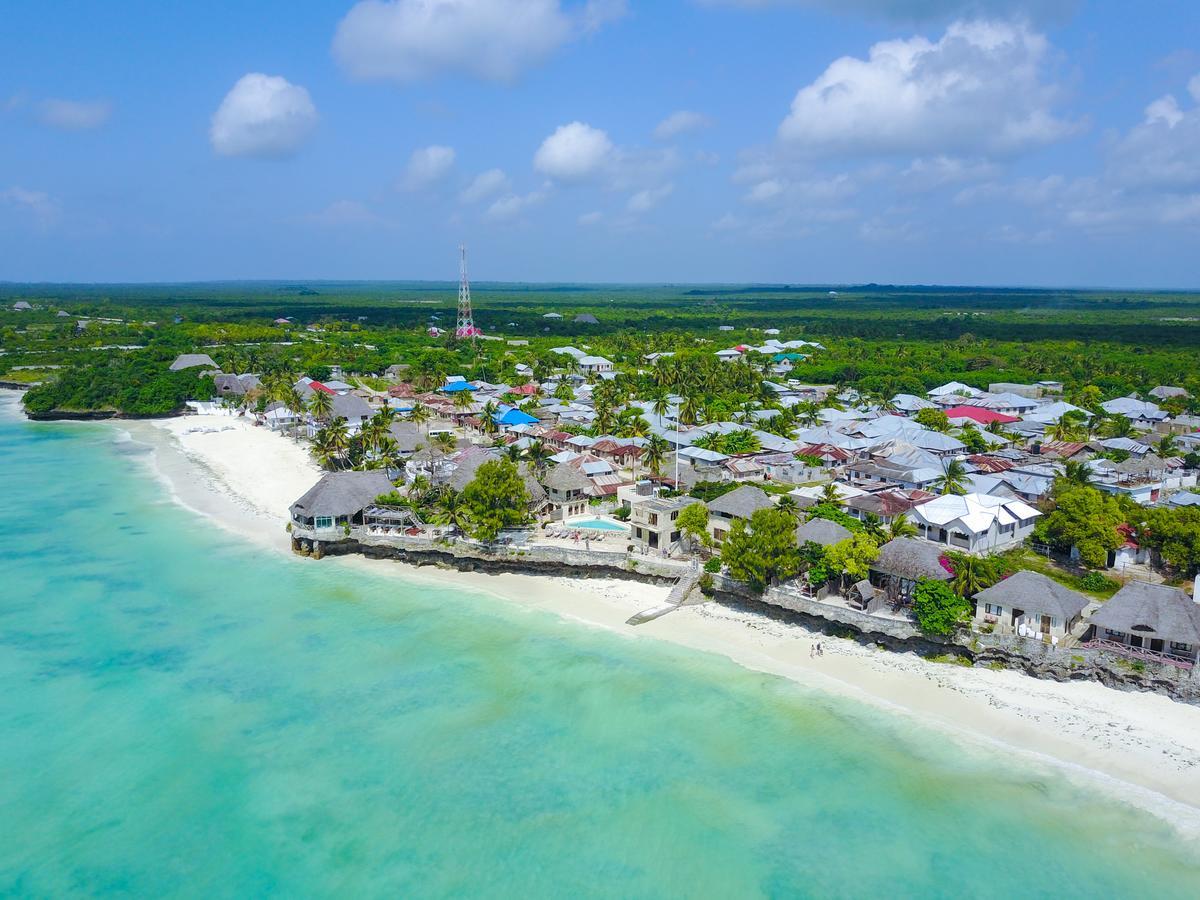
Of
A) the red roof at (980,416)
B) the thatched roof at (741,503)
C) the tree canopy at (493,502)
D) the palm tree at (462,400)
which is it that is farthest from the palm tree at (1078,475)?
the palm tree at (462,400)

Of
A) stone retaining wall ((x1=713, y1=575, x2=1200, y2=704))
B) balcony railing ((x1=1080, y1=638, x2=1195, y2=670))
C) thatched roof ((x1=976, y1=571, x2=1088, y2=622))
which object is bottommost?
stone retaining wall ((x1=713, y1=575, x2=1200, y2=704))

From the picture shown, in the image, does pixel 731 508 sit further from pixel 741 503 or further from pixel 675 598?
pixel 675 598

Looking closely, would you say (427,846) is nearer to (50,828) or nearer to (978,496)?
(50,828)

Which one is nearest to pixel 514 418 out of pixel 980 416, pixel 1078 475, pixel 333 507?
pixel 333 507

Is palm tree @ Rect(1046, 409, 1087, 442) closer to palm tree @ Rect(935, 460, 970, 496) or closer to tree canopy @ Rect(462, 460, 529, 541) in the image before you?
palm tree @ Rect(935, 460, 970, 496)

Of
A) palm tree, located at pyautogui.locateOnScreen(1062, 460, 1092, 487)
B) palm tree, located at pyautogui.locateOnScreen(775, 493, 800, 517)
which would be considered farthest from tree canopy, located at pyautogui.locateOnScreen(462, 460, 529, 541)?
palm tree, located at pyautogui.locateOnScreen(1062, 460, 1092, 487)

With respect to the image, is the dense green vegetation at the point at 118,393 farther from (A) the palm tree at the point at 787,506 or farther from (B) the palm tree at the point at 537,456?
(A) the palm tree at the point at 787,506

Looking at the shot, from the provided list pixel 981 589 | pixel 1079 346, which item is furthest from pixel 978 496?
pixel 1079 346
